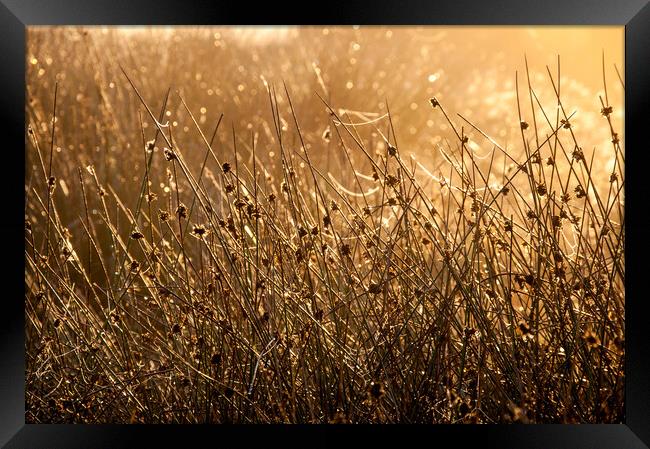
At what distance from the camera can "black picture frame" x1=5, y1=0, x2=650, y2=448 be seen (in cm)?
188

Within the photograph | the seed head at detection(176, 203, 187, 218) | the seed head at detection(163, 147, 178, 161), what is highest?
the seed head at detection(163, 147, 178, 161)

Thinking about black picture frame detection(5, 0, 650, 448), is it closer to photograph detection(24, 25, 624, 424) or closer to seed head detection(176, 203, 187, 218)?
photograph detection(24, 25, 624, 424)

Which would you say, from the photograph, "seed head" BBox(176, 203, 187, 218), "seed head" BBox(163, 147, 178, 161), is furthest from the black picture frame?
"seed head" BBox(176, 203, 187, 218)

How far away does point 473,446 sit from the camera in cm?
188

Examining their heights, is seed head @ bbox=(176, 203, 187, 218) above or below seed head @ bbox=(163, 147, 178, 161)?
below
